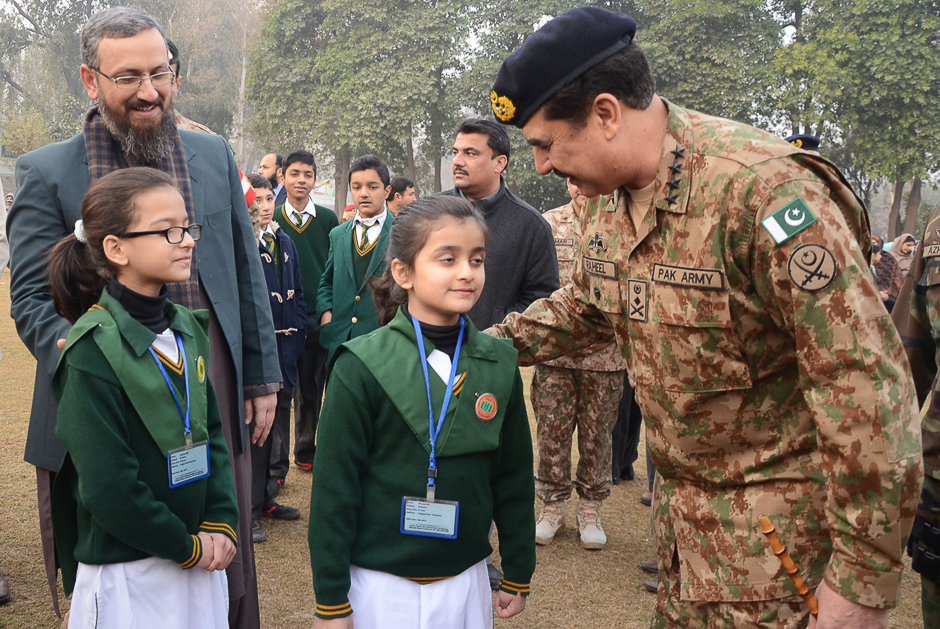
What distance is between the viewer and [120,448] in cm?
205

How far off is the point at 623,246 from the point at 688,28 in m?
30.5

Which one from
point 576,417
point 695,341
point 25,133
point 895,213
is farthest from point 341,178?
point 695,341

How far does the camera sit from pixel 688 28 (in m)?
29.4

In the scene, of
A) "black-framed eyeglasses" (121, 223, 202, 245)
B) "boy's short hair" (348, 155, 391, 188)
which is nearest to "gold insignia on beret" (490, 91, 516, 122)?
"black-framed eyeglasses" (121, 223, 202, 245)

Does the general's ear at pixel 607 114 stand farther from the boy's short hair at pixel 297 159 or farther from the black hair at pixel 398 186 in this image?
the black hair at pixel 398 186

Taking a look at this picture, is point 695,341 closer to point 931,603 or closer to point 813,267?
point 813,267

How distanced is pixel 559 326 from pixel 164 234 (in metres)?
A: 1.21

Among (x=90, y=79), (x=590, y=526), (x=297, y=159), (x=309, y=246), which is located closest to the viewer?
(x=90, y=79)

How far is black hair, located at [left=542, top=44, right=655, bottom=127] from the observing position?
5.95 ft

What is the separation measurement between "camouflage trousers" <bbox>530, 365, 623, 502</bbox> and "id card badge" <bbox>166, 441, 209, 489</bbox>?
280cm

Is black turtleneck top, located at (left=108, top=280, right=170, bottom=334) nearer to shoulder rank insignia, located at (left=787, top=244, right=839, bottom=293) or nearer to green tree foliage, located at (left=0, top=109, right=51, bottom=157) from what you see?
shoulder rank insignia, located at (left=787, top=244, right=839, bottom=293)

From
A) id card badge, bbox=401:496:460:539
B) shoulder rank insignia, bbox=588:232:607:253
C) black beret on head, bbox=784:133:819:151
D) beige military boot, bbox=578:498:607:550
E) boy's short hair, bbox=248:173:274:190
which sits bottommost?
beige military boot, bbox=578:498:607:550

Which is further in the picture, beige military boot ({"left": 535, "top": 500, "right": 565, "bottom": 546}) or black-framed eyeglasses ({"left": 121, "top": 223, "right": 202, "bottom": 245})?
beige military boot ({"left": 535, "top": 500, "right": 565, "bottom": 546})

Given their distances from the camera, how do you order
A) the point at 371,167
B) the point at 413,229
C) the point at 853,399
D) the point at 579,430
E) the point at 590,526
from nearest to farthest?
the point at 853,399 → the point at 413,229 → the point at 590,526 → the point at 579,430 → the point at 371,167
